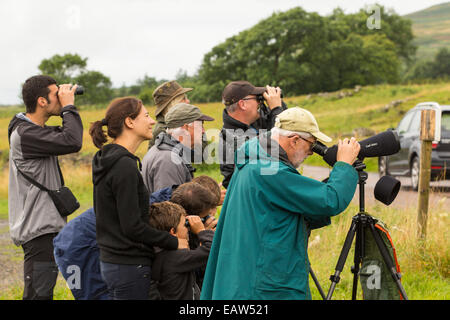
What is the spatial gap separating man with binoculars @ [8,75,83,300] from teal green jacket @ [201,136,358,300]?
160cm

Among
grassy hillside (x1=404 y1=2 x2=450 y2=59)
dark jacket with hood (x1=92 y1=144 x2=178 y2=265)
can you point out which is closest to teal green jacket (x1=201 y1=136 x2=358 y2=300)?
dark jacket with hood (x1=92 y1=144 x2=178 y2=265)

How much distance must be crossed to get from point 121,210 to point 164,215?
509 mm

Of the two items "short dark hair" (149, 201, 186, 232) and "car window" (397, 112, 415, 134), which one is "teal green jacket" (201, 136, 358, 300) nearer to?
"short dark hair" (149, 201, 186, 232)

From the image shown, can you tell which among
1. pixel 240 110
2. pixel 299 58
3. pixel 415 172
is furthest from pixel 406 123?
pixel 299 58

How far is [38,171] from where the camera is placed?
13.1ft

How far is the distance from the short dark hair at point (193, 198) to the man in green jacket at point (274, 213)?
99 cm

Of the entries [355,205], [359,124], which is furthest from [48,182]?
[359,124]

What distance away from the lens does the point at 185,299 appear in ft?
11.9

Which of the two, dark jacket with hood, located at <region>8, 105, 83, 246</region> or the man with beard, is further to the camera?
the man with beard

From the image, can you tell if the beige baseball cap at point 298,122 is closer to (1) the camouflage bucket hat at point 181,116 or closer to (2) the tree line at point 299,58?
(1) the camouflage bucket hat at point 181,116

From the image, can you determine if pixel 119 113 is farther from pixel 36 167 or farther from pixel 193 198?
pixel 36 167

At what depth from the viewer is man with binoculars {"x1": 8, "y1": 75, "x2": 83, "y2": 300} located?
155 inches
